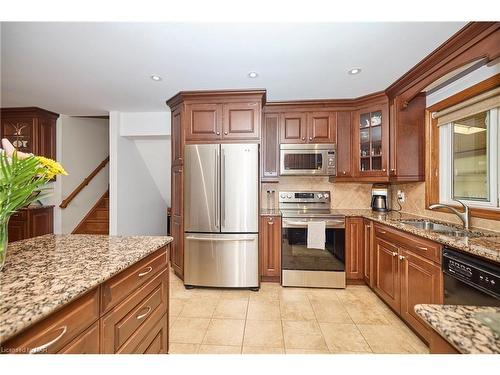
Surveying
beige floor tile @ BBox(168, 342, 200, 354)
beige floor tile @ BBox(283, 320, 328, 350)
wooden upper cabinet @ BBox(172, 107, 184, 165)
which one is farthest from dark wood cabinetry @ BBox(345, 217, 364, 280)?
wooden upper cabinet @ BBox(172, 107, 184, 165)

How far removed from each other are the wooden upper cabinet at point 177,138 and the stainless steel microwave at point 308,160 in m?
1.32

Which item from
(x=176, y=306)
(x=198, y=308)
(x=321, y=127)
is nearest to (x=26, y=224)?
(x=176, y=306)

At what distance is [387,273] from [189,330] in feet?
6.52

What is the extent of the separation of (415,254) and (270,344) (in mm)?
1383

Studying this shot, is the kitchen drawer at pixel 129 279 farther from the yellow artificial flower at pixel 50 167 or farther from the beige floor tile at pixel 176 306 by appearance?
the beige floor tile at pixel 176 306

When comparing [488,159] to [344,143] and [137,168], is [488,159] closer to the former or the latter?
[344,143]

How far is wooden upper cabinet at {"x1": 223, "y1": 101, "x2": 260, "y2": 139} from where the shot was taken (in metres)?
2.76

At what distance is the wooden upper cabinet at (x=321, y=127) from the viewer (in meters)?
3.11

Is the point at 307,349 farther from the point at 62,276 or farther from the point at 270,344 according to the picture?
the point at 62,276

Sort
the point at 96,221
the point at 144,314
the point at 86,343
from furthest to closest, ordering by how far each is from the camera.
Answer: the point at 96,221, the point at 144,314, the point at 86,343

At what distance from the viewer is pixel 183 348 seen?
177cm

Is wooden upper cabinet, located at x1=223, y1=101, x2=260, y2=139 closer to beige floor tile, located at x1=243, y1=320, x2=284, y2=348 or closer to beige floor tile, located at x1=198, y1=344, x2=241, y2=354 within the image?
beige floor tile, located at x1=243, y1=320, x2=284, y2=348

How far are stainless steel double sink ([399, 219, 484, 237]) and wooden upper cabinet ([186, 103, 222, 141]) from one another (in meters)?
2.35
